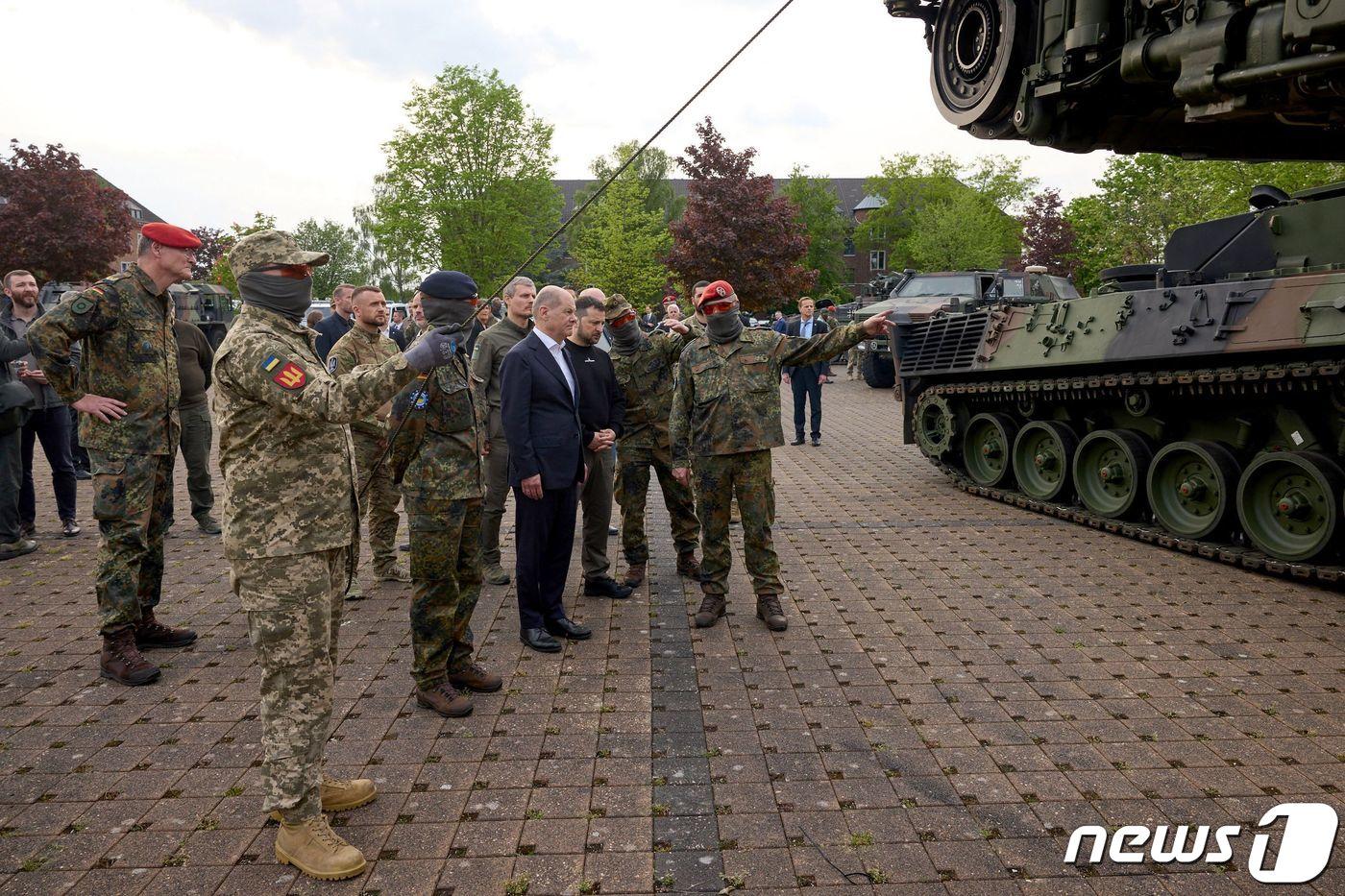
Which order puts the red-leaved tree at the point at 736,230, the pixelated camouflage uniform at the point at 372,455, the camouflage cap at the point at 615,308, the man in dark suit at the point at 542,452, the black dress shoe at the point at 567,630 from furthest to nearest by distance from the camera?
the red-leaved tree at the point at 736,230 < the camouflage cap at the point at 615,308 < the pixelated camouflage uniform at the point at 372,455 < the black dress shoe at the point at 567,630 < the man in dark suit at the point at 542,452

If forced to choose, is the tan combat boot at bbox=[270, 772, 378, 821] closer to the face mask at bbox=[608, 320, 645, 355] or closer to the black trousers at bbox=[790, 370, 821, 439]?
the face mask at bbox=[608, 320, 645, 355]

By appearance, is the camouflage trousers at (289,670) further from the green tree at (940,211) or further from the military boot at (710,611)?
the green tree at (940,211)

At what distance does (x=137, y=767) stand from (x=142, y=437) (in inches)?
74.8

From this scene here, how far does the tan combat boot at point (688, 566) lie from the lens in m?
7.23

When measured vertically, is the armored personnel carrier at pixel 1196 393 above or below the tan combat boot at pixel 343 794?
above

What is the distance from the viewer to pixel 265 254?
11.5 ft

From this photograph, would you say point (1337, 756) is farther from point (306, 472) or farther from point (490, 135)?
point (490, 135)

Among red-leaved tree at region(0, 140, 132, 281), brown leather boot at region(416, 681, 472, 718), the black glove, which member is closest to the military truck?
brown leather boot at region(416, 681, 472, 718)

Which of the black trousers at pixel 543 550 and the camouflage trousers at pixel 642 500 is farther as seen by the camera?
the camouflage trousers at pixel 642 500

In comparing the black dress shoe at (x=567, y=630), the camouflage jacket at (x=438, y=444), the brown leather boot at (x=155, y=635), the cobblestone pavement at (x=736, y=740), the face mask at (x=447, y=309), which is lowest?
the cobblestone pavement at (x=736, y=740)

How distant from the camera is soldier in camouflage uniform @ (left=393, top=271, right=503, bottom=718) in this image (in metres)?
4.59

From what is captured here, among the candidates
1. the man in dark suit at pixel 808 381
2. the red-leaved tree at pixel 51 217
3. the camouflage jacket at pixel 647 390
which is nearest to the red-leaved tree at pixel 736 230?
the man in dark suit at pixel 808 381

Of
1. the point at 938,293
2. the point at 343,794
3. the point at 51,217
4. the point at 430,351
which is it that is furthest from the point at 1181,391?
the point at 51,217

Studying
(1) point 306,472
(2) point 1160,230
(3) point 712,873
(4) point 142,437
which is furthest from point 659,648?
(2) point 1160,230
